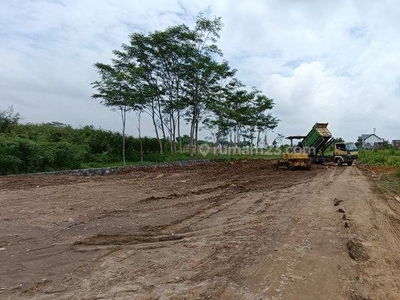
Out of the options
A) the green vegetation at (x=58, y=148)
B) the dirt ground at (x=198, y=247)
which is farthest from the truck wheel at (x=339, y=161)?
the dirt ground at (x=198, y=247)

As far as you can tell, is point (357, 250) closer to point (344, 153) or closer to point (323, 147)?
point (323, 147)

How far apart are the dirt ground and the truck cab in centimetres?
1668

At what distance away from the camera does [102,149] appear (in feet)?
81.3

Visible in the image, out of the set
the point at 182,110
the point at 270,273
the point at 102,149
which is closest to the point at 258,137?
the point at 182,110

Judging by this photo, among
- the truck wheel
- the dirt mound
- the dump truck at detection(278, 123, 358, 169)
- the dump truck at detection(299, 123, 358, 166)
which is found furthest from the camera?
the truck wheel

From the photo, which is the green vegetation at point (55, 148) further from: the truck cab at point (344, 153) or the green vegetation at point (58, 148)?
the truck cab at point (344, 153)

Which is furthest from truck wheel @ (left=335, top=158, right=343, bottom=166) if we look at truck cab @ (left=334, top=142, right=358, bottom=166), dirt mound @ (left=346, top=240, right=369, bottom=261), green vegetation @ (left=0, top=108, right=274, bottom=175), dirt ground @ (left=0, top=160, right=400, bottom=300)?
dirt mound @ (left=346, top=240, right=369, bottom=261)

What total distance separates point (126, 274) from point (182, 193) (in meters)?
6.86

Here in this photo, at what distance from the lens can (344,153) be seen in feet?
85.9

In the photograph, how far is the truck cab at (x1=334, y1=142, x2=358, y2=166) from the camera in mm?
26172

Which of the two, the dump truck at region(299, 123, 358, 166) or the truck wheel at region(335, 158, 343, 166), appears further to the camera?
the truck wheel at region(335, 158, 343, 166)

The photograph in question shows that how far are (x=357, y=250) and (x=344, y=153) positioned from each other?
22.7m

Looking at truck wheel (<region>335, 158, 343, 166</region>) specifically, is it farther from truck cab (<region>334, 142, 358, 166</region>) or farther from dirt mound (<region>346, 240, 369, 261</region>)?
dirt mound (<region>346, 240, 369, 261</region>)

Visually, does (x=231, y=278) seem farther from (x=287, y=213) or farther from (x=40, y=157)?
(x=40, y=157)
